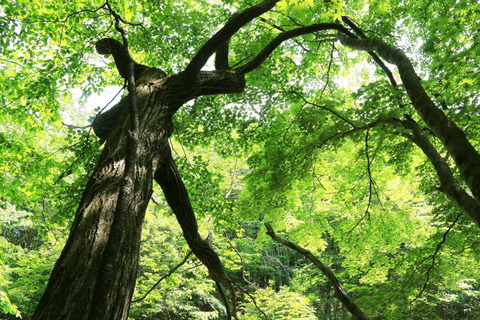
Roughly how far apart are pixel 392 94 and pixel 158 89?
10.4 feet

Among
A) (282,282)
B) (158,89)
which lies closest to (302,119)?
(158,89)

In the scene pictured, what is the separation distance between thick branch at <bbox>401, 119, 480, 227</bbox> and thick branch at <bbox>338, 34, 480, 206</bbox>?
0.35 m

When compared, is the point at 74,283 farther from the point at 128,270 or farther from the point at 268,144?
the point at 268,144

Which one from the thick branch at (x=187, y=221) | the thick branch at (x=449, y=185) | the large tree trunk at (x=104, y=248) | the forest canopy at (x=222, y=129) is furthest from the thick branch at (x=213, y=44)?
the thick branch at (x=449, y=185)

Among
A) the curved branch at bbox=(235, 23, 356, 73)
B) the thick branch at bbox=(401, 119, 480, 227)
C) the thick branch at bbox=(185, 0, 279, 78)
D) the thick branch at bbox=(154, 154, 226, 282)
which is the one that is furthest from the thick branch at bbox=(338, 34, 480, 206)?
the thick branch at bbox=(154, 154, 226, 282)

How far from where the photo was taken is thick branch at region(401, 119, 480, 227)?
3.15 m

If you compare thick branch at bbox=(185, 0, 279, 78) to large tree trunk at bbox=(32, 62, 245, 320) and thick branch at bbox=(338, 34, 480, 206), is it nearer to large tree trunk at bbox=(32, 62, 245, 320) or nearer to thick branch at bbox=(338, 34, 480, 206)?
large tree trunk at bbox=(32, 62, 245, 320)

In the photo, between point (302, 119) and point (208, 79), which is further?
point (302, 119)

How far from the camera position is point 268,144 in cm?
518

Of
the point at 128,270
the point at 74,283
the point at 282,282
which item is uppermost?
the point at 282,282

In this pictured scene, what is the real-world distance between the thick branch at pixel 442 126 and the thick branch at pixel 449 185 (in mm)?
352

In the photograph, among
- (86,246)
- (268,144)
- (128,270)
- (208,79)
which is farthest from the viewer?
(268,144)

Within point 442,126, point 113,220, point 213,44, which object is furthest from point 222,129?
point 113,220

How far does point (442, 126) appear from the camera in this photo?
3232 mm
